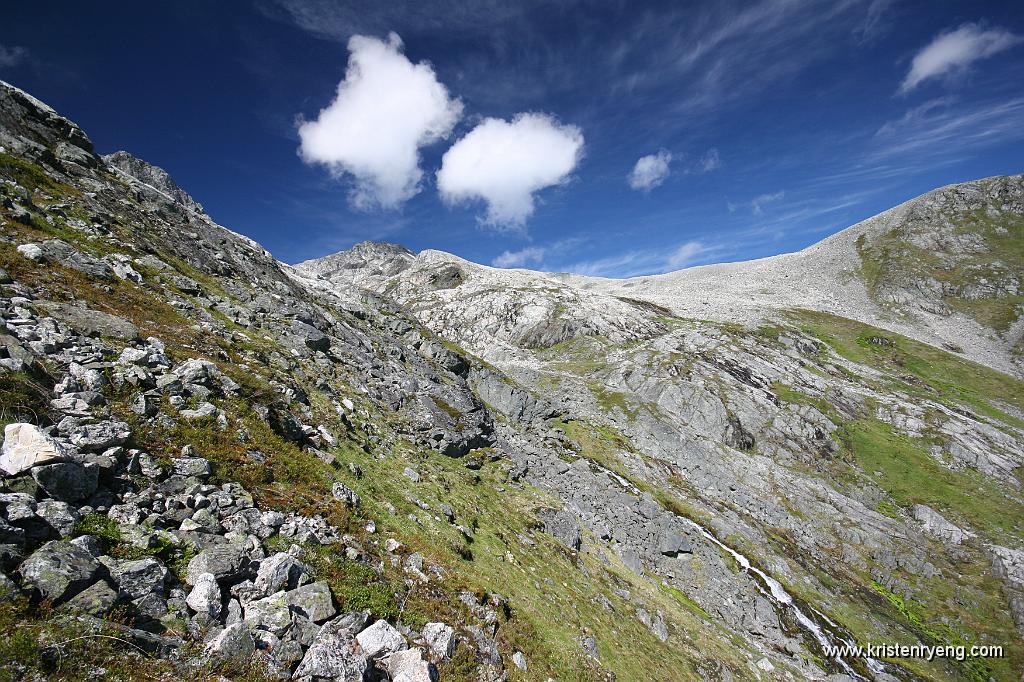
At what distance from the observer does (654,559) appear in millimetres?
38281

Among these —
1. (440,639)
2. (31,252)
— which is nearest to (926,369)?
(440,639)

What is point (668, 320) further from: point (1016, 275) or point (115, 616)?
point (115, 616)

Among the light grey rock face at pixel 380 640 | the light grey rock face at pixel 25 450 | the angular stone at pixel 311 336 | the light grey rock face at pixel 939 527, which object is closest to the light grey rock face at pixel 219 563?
the light grey rock face at pixel 380 640

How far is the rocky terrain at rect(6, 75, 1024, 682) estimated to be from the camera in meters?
9.12

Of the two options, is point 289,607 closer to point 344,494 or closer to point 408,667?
point 408,667

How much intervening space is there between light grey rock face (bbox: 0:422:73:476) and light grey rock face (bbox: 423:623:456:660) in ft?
33.5

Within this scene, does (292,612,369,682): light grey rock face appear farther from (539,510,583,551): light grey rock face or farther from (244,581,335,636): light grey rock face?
(539,510,583,551): light grey rock face

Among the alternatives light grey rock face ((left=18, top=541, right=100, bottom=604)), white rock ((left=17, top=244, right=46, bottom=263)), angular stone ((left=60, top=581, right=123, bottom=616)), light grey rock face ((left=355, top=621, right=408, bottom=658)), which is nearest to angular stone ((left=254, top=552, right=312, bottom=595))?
light grey rock face ((left=355, top=621, right=408, bottom=658))

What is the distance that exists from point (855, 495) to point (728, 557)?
3492cm

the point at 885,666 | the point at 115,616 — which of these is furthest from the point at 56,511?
the point at 885,666

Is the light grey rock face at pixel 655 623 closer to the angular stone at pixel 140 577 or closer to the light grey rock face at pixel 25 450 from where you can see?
the angular stone at pixel 140 577

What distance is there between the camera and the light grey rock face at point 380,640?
10.4m

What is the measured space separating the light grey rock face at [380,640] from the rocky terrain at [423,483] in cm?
8

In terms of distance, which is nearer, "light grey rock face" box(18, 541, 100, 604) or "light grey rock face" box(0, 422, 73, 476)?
"light grey rock face" box(18, 541, 100, 604)
